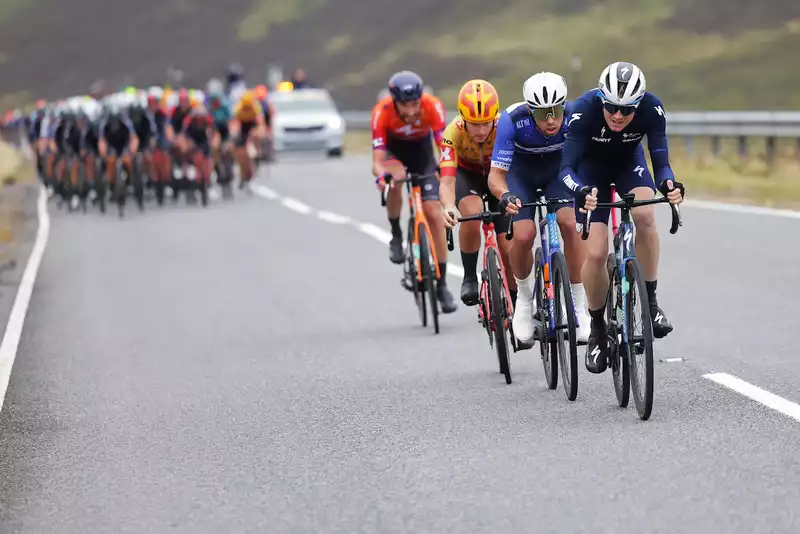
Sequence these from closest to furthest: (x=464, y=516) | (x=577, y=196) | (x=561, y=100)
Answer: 1. (x=464, y=516)
2. (x=577, y=196)
3. (x=561, y=100)

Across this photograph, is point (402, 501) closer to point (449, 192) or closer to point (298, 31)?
point (449, 192)

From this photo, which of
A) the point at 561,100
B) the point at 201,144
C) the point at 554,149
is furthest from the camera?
the point at 201,144

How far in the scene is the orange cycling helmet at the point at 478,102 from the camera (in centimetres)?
964

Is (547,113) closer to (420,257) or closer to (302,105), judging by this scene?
(420,257)

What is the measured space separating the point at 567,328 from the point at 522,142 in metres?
1.32

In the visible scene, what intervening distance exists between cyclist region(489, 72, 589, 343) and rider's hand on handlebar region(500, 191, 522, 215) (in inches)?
6.9

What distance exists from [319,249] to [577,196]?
10596 mm

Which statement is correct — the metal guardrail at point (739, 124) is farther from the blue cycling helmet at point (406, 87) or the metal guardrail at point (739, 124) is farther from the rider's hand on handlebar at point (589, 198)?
the rider's hand on handlebar at point (589, 198)

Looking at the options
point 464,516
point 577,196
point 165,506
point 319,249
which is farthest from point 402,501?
point 319,249

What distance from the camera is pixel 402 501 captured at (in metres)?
6.70

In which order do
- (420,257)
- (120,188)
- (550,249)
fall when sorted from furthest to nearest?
(120,188), (420,257), (550,249)

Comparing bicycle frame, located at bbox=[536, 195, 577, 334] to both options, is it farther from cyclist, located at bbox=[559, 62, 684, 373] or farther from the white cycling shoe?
the white cycling shoe

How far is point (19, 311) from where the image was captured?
1435cm

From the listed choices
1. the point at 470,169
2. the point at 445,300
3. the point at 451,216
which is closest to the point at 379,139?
the point at 445,300
